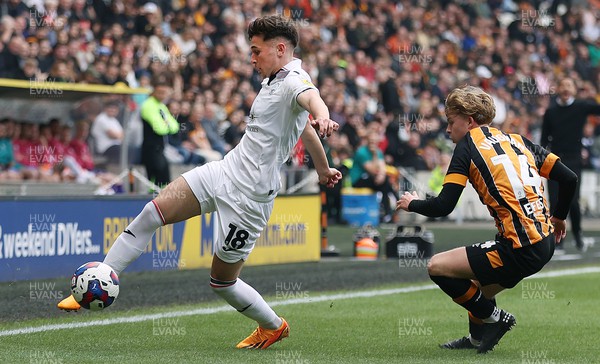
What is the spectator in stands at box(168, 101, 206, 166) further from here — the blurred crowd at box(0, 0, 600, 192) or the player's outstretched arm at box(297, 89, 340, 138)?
the player's outstretched arm at box(297, 89, 340, 138)

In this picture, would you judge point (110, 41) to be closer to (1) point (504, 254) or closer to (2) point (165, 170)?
(2) point (165, 170)

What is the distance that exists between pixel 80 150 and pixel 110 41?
2.56 meters

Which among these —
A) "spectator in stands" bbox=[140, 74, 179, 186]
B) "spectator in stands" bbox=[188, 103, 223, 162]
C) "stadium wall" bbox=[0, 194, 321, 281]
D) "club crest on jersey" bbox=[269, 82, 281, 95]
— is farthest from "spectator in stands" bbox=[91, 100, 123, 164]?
"club crest on jersey" bbox=[269, 82, 281, 95]

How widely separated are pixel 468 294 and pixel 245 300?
1448 mm

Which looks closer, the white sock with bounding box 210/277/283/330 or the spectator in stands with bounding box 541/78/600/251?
the white sock with bounding box 210/277/283/330

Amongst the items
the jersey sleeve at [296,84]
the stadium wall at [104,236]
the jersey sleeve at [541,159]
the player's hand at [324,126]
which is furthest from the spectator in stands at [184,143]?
the player's hand at [324,126]

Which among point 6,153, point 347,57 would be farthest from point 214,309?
point 347,57

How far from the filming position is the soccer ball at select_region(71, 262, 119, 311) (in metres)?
7.10

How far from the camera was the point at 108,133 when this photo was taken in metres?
17.7

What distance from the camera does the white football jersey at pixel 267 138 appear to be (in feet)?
24.0

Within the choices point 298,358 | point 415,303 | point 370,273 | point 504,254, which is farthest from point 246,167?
point 370,273

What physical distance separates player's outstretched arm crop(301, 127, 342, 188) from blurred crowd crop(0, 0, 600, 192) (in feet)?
32.2

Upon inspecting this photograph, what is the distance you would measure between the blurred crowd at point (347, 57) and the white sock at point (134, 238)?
31.1 feet

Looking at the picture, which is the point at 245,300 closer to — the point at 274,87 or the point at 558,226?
the point at 274,87
